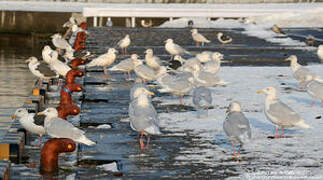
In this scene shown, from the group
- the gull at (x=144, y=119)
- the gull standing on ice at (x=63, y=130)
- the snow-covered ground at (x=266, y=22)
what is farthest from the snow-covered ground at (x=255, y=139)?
the snow-covered ground at (x=266, y=22)

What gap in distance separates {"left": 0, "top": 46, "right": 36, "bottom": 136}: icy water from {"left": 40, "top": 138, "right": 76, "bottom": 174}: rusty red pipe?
21.8 feet

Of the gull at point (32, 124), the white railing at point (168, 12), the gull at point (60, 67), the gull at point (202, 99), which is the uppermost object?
the white railing at point (168, 12)

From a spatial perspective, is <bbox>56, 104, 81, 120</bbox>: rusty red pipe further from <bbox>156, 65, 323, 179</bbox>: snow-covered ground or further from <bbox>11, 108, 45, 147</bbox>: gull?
<bbox>156, 65, 323, 179</bbox>: snow-covered ground

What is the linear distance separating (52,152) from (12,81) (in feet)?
57.9

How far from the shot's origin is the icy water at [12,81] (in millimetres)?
21053

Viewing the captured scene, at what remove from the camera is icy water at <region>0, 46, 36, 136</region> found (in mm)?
21053

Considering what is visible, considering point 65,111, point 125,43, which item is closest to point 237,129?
point 65,111

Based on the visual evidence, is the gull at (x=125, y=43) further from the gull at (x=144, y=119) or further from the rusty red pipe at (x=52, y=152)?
the rusty red pipe at (x=52, y=152)

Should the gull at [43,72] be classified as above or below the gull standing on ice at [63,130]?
above

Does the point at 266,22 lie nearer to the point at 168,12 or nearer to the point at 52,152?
the point at 168,12

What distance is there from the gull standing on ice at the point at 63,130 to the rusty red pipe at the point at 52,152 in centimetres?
63

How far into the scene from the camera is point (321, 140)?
42.2ft

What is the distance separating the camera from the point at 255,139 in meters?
13.0

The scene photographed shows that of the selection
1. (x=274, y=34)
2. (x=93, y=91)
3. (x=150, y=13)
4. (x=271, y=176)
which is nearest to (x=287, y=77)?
(x=93, y=91)
